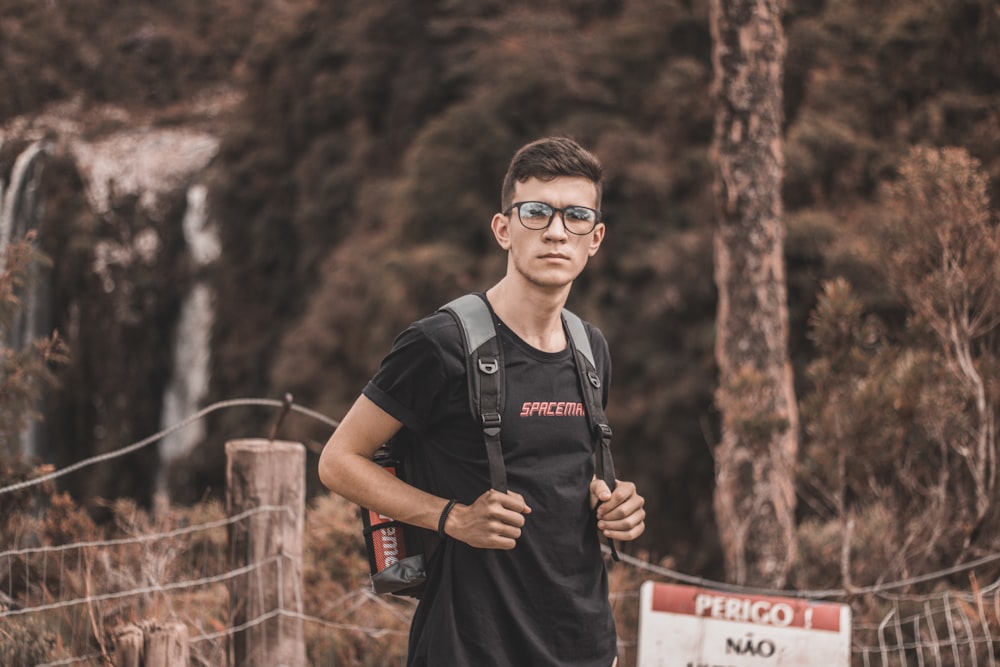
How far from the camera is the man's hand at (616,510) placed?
213 cm

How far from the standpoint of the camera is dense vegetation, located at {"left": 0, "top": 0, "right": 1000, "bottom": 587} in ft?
15.2

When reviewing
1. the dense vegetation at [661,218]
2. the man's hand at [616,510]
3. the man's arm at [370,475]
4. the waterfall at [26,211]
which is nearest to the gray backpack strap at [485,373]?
the man's arm at [370,475]

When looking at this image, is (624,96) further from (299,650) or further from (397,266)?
(299,650)

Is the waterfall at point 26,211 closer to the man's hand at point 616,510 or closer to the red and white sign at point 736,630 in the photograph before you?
the red and white sign at point 736,630

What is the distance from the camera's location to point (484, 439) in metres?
2.08

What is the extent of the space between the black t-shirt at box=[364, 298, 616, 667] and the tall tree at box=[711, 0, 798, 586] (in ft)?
11.9

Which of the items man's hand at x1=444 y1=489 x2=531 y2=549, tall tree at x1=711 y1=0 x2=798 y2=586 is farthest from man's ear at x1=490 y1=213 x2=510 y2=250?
tall tree at x1=711 y1=0 x2=798 y2=586

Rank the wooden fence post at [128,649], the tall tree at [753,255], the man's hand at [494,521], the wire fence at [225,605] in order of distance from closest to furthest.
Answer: the man's hand at [494,521] < the wooden fence post at [128,649] < the wire fence at [225,605] < the tall tree at [753,255]

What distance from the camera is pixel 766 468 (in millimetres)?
5625

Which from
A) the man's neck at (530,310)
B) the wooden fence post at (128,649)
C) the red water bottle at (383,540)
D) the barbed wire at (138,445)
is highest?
the man's neck at (530,310)

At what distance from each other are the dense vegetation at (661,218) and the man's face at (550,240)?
8.65 ft

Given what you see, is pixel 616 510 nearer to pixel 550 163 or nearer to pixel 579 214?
pixel 579 214

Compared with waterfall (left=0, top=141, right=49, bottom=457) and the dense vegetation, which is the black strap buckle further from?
waterfall (left=0, top=141, right=49, bottom=457)

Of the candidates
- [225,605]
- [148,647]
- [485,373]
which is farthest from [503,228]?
[225,605]
